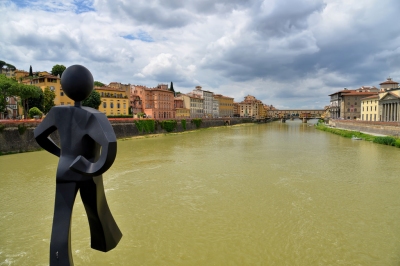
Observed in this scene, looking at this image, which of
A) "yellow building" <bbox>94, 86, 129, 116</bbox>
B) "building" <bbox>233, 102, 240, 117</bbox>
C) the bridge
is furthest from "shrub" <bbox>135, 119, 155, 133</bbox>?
the bridge

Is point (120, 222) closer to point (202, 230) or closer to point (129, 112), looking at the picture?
point (202, 230)

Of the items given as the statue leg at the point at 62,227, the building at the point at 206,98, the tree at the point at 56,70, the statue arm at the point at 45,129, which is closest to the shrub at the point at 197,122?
the building at the point at 206,98

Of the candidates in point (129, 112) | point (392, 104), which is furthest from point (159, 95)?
point (392, 104)

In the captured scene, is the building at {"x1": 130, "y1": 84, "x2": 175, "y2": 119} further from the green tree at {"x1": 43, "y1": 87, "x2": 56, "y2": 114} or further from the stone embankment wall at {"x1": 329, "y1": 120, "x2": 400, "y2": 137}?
the stone embankment wall at {"x1": 329, "y1": 120, "x2": 400, "y2": 137}

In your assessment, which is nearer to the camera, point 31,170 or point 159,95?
point 31,170

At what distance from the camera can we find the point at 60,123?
4.35 m

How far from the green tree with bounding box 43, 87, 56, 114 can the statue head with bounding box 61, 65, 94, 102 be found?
3918cm

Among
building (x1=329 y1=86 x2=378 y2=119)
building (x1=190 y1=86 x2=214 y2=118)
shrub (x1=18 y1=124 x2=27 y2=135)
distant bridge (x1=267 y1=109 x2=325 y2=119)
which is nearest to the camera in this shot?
shrub (x1=18 y1=124 x2=27 y2=135)

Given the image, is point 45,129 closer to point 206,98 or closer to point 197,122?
point 197,122

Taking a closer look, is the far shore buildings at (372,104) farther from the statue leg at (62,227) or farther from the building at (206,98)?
the statue leg at (62,227)

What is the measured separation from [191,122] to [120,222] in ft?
161

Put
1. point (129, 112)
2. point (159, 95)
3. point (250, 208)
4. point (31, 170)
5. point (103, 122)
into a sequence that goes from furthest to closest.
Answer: point (159, 95) → point (129, 112) → point (31, 170) → point (250, 208) → point (103, 122)

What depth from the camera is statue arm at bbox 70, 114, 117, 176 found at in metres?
3.80

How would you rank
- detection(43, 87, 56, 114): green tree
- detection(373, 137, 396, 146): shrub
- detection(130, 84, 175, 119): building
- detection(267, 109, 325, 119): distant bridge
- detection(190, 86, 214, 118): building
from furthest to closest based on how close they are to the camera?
1. detection(267, 109, 325, 119): distant bridge
2. detection(190, 86, 214, 118): building
3. detection(130, 84, 175, 119): building
4. detection(43, 87, 56, 114): green tree
5. detection(373, 137, 396, 146): shrub
